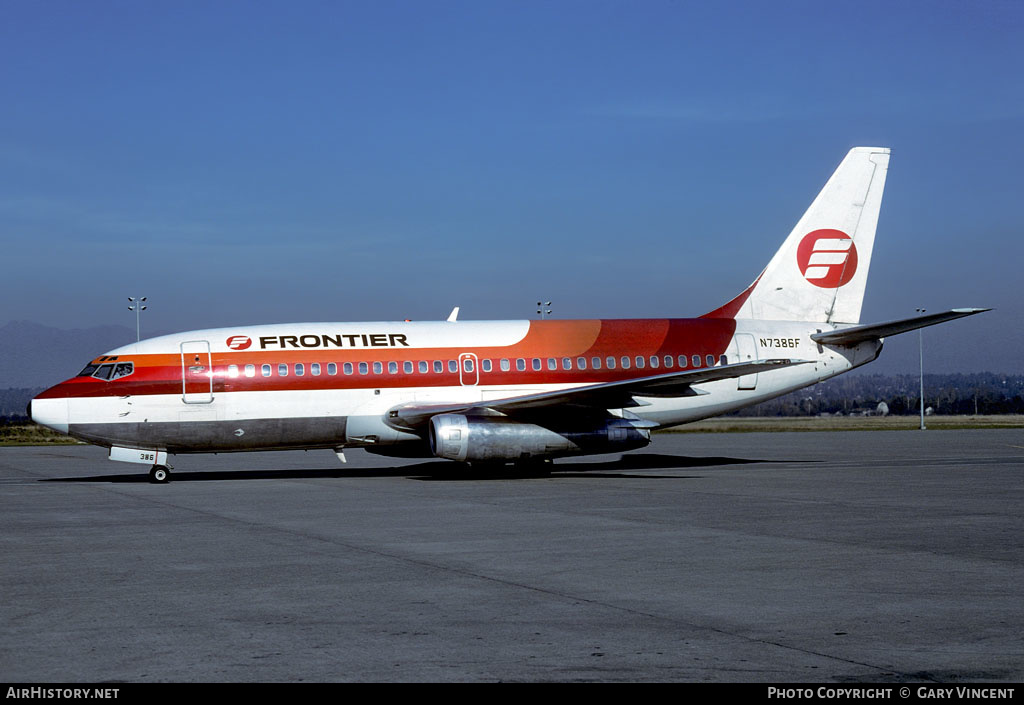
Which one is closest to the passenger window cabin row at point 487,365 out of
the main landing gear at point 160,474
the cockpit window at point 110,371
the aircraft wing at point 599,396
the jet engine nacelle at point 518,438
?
the aircraft wing at point 599,396

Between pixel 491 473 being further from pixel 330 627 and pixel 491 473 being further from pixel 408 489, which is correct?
pixel 330 627

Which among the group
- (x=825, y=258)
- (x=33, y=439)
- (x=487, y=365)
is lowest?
(x=33, y=439)

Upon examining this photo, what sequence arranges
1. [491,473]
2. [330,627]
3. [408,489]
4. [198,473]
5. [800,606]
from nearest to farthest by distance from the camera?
[330,627] < [800,606] < [408,489] < [491,473] < [198,473]

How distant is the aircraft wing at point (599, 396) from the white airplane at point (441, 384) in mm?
53

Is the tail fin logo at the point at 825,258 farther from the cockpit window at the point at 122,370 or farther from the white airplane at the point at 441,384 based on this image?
the cockpit window at the point at 122,370

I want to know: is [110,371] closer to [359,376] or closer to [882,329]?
[359,376]

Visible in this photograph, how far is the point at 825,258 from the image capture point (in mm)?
31016

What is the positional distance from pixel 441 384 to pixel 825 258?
11731 mm

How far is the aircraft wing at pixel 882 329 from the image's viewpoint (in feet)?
85.6

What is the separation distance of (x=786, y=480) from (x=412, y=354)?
30.8 feet

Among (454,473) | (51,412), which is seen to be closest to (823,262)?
(454,473)

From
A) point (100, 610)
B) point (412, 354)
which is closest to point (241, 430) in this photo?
point (412, 354)

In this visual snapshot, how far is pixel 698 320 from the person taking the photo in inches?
1186

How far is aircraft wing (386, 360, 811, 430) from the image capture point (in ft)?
81.6
